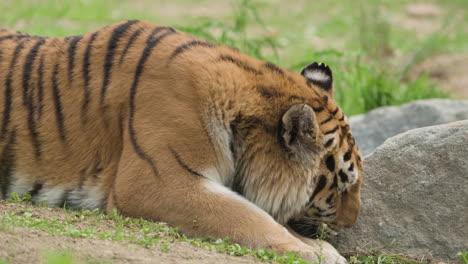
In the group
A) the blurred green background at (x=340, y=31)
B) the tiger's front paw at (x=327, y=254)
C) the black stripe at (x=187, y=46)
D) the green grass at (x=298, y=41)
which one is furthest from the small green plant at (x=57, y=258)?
the blurred green background at (x=340, y=31)

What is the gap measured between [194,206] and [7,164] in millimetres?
1181

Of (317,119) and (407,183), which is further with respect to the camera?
(407,183)

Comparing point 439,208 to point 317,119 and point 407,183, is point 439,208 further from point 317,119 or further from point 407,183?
point 317,119

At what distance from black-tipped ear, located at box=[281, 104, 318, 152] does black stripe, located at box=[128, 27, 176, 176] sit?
68 cm

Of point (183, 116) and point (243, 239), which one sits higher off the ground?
point (183, 116)

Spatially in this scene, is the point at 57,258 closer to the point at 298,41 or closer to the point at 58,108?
the point at 58,108

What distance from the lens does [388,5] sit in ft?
39.8

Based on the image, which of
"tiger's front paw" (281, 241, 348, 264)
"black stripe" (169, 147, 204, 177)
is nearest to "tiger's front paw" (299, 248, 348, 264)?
"tiger's front paw" (281, 241, 348, 264)

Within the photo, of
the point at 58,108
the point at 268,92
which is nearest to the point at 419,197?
the point at 268,92

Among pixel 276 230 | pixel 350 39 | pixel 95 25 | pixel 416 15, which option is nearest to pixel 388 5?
pixel 416 15

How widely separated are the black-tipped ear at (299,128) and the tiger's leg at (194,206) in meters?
0.38

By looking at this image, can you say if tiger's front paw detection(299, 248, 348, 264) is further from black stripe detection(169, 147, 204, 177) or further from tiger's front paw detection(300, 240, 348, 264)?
black stripe detection(169, 147, 204, 177)

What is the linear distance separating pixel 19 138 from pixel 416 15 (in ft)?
29.3

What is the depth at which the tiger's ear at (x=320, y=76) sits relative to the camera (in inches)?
171
